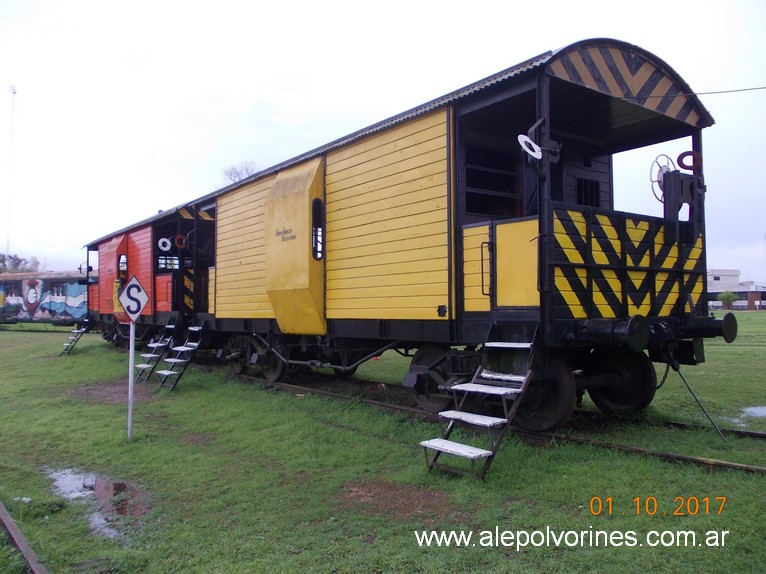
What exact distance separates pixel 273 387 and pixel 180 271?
186 inches

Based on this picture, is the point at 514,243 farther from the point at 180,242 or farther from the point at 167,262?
the point at 167,262

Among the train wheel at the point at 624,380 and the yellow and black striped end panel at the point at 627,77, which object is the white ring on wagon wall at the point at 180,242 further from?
the yellow and black striped end panel at the point at 627,77

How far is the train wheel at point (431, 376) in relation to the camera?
6.80 meters

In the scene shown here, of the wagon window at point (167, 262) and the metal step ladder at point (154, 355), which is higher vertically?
the wagon window at point (167, 262)

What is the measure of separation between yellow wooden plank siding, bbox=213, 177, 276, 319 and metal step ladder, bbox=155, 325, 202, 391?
2.70 ft

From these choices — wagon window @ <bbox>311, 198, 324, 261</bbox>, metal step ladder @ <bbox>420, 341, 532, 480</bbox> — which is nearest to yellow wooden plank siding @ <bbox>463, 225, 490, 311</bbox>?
metal step ladder @ <bbox>420, 341, 532, 480</bbox>

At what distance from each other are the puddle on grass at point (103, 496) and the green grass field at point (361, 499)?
5cm

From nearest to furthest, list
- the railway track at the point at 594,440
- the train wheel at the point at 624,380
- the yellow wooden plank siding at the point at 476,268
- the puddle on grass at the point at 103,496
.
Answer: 1. the puddle on grass at the point at 103,496
2. the railway track at the point at 594,440
3. the yellow wooden plank siding at the point at 476,268
4. the train wheel at the point at 624,380

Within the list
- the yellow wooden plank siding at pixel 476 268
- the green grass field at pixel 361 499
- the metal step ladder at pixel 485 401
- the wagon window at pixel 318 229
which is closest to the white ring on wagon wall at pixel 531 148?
the yellow wooden plank siding at pixel 476 268

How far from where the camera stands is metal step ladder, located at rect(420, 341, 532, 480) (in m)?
4.73

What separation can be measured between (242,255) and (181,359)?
293cm

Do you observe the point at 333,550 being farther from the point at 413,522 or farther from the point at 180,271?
the point at 180,271

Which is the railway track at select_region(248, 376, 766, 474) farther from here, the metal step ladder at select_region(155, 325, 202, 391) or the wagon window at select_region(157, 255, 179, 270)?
the wagon window at select_region(157, 255, 179, 270)

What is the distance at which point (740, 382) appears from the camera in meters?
9.06
